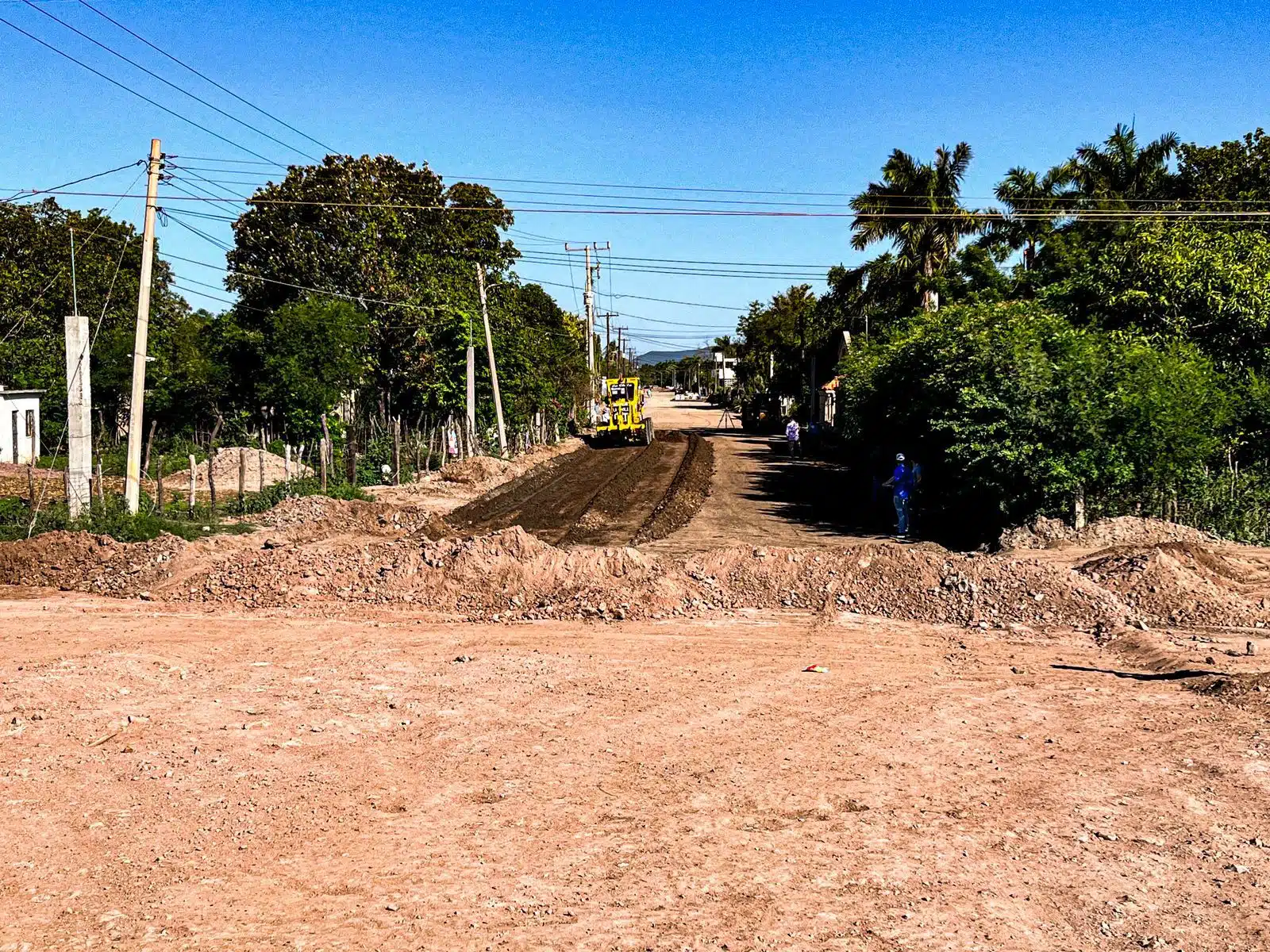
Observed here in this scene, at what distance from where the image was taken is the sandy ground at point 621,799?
21.7 ft

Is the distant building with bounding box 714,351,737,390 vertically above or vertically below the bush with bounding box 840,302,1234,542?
above

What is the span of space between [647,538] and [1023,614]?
8139 millimetres

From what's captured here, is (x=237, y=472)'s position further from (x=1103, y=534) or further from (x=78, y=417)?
(x=1103, y=534)

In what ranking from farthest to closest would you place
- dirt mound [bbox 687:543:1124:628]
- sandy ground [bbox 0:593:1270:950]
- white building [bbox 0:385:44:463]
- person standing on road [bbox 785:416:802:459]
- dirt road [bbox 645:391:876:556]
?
person standing on road [bbox 785:416:802:459] → white building [bbox 0:385:44:463] → dirt road [bbox 645:391:876:556] → dirt mound [bbox 687:543:1124:628] → sandy ground [bbox 0:593:1270:950]

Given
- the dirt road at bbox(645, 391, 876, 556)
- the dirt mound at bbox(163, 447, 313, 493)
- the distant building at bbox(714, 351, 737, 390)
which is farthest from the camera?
the distant building at bbox(714, 351, 737, 390)

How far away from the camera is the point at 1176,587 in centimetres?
1485

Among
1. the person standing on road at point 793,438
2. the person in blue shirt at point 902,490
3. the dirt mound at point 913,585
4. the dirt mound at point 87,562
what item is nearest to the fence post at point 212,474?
the dirt mound at point 87,562

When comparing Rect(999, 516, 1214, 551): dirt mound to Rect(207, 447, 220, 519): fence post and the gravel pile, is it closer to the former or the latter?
the gravel pile

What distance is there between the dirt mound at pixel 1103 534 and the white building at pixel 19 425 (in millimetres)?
29891

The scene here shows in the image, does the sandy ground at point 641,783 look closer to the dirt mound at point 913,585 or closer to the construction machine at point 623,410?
the dirt mound at point 913,585

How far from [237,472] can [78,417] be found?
32.2ft

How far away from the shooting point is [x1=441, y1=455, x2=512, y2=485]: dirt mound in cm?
3192

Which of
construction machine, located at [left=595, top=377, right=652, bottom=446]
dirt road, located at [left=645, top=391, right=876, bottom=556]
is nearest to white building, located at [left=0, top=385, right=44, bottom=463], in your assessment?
dirt road, located at [left=645, top=391, right=876, bottom=556]

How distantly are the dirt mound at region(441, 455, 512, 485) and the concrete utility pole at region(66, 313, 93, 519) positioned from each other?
40.0 feet
